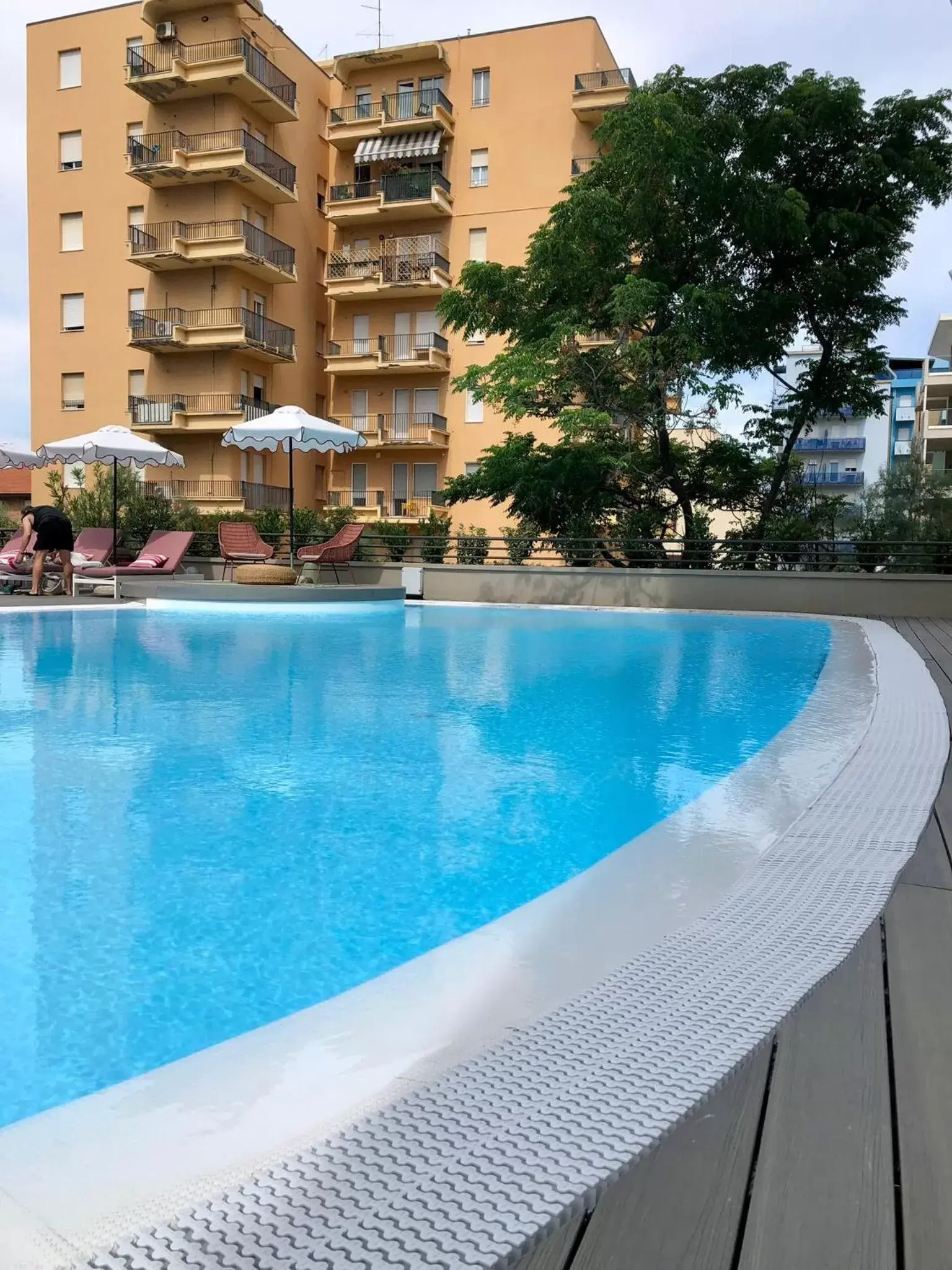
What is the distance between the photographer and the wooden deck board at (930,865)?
2705mm

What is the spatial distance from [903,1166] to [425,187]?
1256 inches

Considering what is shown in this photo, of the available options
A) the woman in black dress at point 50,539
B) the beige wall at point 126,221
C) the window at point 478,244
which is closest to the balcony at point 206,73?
the beige wall at point 126,221

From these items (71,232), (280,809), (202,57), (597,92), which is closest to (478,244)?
(597,92)

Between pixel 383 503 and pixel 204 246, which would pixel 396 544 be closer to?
pixel 383 503

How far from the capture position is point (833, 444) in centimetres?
6688

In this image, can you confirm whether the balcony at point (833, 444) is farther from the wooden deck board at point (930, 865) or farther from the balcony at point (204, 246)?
the wooden deck board at point (930, 865)

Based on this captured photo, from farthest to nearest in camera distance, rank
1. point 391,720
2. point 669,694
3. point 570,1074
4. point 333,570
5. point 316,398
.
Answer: point 316,398, point 333,570, point 669,694, point 391,720, point 570,1074

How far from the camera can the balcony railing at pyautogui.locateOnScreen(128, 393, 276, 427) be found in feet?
93.1

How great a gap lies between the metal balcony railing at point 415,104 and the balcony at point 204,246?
19.2 feet

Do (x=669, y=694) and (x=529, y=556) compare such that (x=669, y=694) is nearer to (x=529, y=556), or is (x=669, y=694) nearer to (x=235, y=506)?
(x=529, y=556)

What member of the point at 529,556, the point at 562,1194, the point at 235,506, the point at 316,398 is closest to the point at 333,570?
the point at 529,556

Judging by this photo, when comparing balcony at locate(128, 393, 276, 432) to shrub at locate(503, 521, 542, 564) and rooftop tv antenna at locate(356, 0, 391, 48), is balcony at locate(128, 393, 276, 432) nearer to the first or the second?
shrub at locate(503, 521, 542, 564)

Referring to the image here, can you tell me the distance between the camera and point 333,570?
61.8 feet

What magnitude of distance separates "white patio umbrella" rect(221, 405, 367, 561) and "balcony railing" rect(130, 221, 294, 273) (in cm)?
1417
